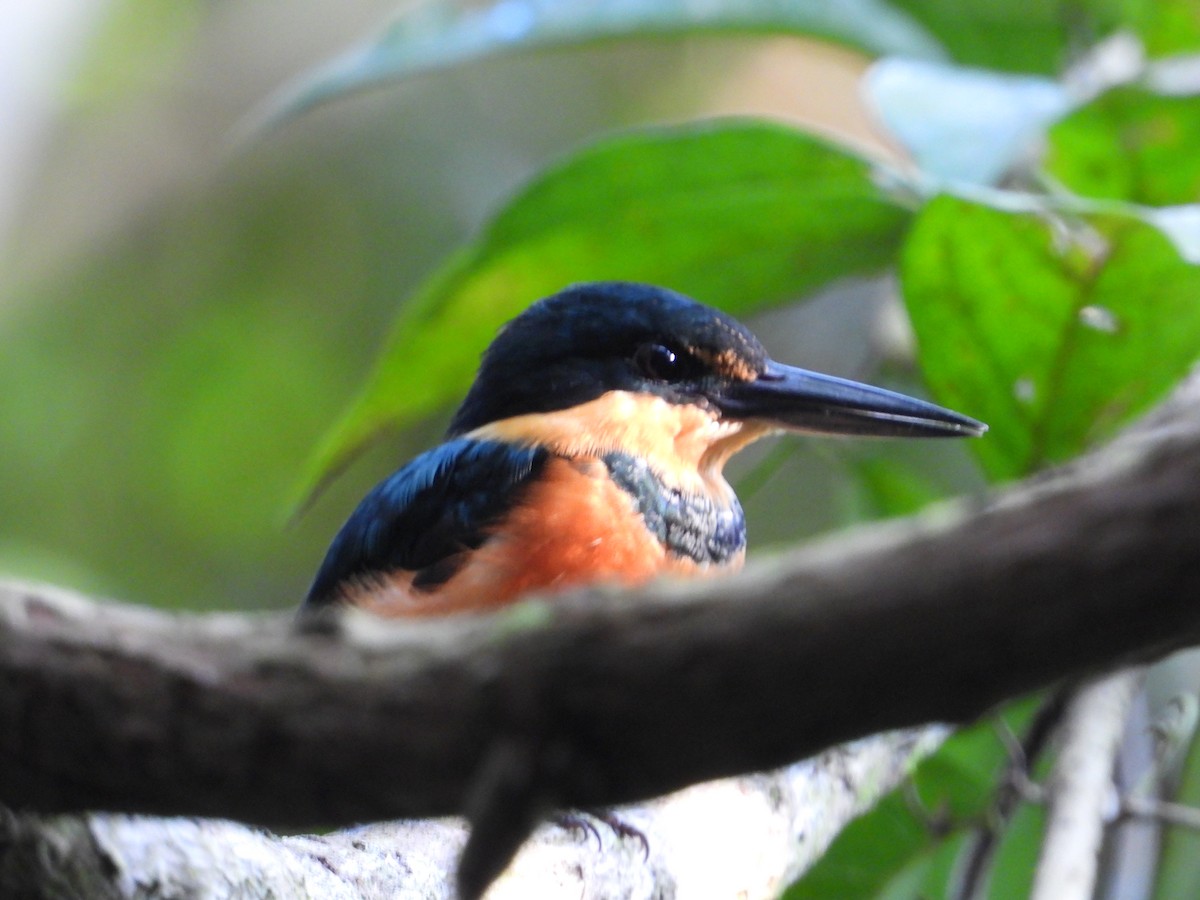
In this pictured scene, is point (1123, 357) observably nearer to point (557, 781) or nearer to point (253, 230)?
point (557, 781)

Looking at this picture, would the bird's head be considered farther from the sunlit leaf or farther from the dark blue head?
the sunlit leaf

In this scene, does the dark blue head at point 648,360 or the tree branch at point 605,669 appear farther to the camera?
the dark blue head at point 648,360

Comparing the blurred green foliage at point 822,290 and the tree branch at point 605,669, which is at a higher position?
the blurred green foliage at point 822,290

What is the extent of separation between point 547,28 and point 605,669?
2273 mm

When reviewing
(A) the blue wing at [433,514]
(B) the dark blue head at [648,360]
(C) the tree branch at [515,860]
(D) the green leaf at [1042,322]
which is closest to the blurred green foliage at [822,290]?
(D) the green leaf at [1042,322]

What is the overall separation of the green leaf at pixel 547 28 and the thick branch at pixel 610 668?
6.48ft

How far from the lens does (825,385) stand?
7.53 ft

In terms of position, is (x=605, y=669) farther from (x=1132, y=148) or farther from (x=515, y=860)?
(x=1132, y=148)

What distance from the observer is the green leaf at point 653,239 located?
7.64 feet

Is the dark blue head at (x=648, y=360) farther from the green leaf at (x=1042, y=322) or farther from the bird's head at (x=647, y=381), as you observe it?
the green leaf at (x=1042, y=322)

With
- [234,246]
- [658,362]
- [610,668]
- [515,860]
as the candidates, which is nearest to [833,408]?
[658,362]

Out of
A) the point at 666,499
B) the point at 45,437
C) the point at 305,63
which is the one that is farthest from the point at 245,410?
the point at 666,499

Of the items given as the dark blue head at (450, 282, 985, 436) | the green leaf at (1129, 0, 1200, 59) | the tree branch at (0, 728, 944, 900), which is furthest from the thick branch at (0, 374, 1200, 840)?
the green leaf at (1129, 0, 1200, 59)

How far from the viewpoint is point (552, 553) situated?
1.96 metres
